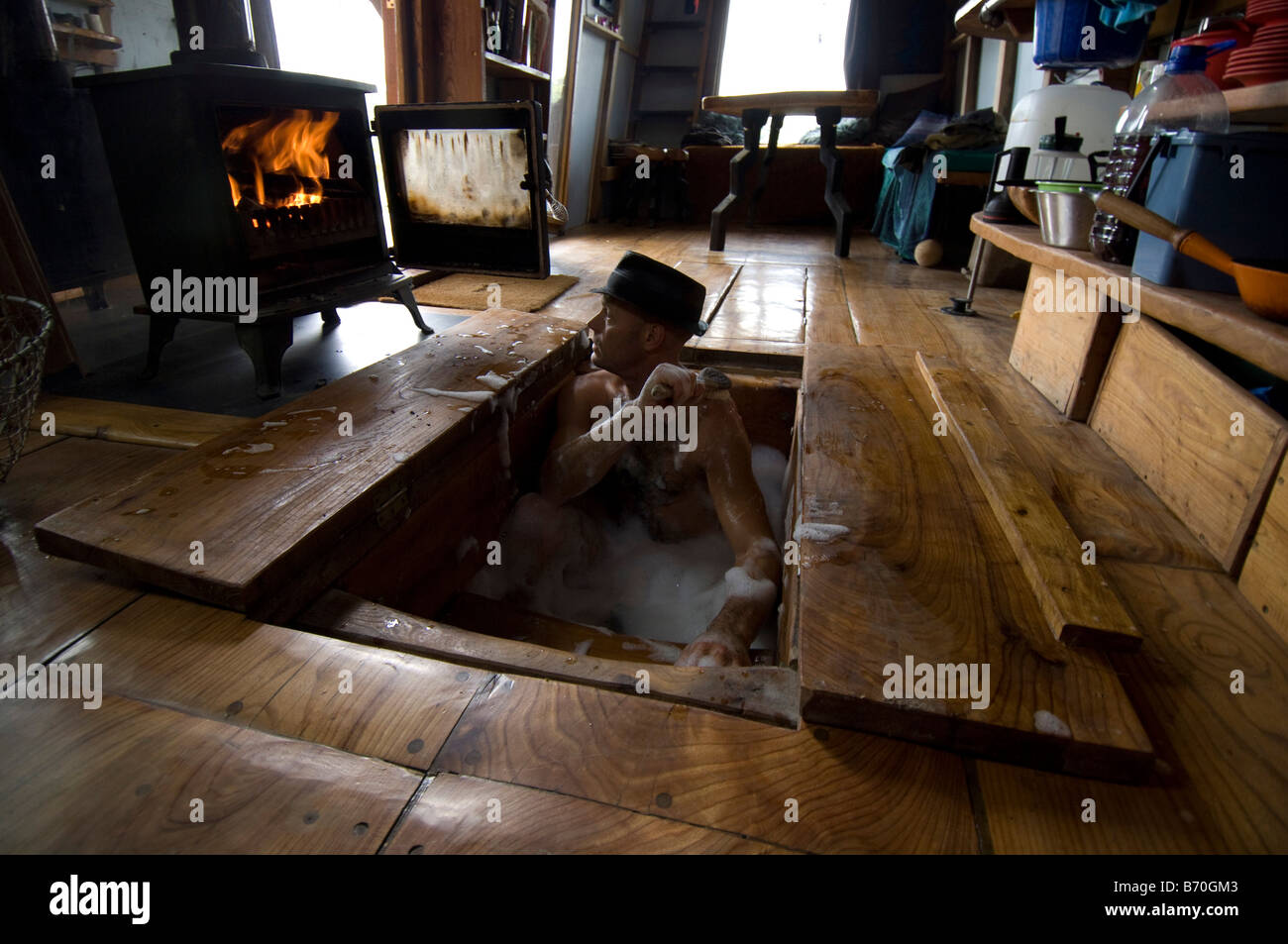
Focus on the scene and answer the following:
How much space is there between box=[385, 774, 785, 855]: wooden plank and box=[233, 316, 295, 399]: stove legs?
1772 mm

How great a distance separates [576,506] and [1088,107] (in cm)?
332

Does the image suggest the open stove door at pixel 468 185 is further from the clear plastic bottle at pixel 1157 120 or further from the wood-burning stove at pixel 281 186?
the clear plastic bottle at pixel 1157 120

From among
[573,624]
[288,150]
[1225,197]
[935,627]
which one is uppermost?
[288,150]

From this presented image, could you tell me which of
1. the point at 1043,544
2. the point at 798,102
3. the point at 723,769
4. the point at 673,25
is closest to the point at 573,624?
the point at 723,769

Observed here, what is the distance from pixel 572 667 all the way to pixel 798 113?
5362 mm

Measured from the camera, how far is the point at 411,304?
110 inches

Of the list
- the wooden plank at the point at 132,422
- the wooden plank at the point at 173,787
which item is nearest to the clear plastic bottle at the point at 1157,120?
the wooden plank at the point at 173,787

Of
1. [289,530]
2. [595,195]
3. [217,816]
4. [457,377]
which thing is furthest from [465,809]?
[595,195]

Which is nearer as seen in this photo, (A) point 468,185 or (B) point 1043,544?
(B) point 1043,544

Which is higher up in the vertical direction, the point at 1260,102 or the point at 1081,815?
the point at 1260,102

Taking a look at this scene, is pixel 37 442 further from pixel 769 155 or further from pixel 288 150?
pixel 769 155

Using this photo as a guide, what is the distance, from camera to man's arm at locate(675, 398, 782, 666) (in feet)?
5.45

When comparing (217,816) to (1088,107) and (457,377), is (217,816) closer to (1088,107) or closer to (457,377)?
(457,377)
